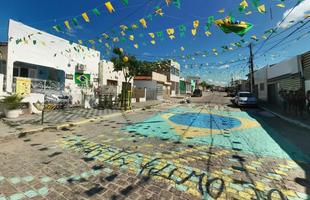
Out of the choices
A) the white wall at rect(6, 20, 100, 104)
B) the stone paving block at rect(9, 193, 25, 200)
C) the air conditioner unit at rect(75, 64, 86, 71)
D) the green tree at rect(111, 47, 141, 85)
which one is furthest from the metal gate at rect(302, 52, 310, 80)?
the air conditioner unit at rect(75, 64, 86, 71)

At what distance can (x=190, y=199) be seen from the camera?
329 centimetres

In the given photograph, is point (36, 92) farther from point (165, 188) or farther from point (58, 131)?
point (165, 188)

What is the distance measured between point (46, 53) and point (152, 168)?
1432 cm

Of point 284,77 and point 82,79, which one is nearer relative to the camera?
point 82,79

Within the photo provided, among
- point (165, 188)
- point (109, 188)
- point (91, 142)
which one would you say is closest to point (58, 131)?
point (91, 142)

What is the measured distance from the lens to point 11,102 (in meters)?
10.4

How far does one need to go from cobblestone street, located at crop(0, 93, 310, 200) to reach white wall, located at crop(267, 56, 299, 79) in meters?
13.3

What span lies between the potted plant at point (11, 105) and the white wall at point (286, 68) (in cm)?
2115

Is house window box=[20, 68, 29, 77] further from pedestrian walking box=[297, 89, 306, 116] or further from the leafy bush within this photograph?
pedestrian walking box=[297, 89, 306, 116]

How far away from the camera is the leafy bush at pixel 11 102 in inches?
407

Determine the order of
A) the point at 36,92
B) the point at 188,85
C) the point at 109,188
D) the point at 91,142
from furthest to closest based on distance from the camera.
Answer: the point at 188,85
the point at 36,92
the point at 91,142
the point at 109,188

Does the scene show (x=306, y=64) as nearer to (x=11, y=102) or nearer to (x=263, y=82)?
(x=263, y=82)

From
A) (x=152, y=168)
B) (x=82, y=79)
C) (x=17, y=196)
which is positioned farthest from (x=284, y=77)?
(x=17, y=196)

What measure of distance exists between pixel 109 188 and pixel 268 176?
3.35 meters
